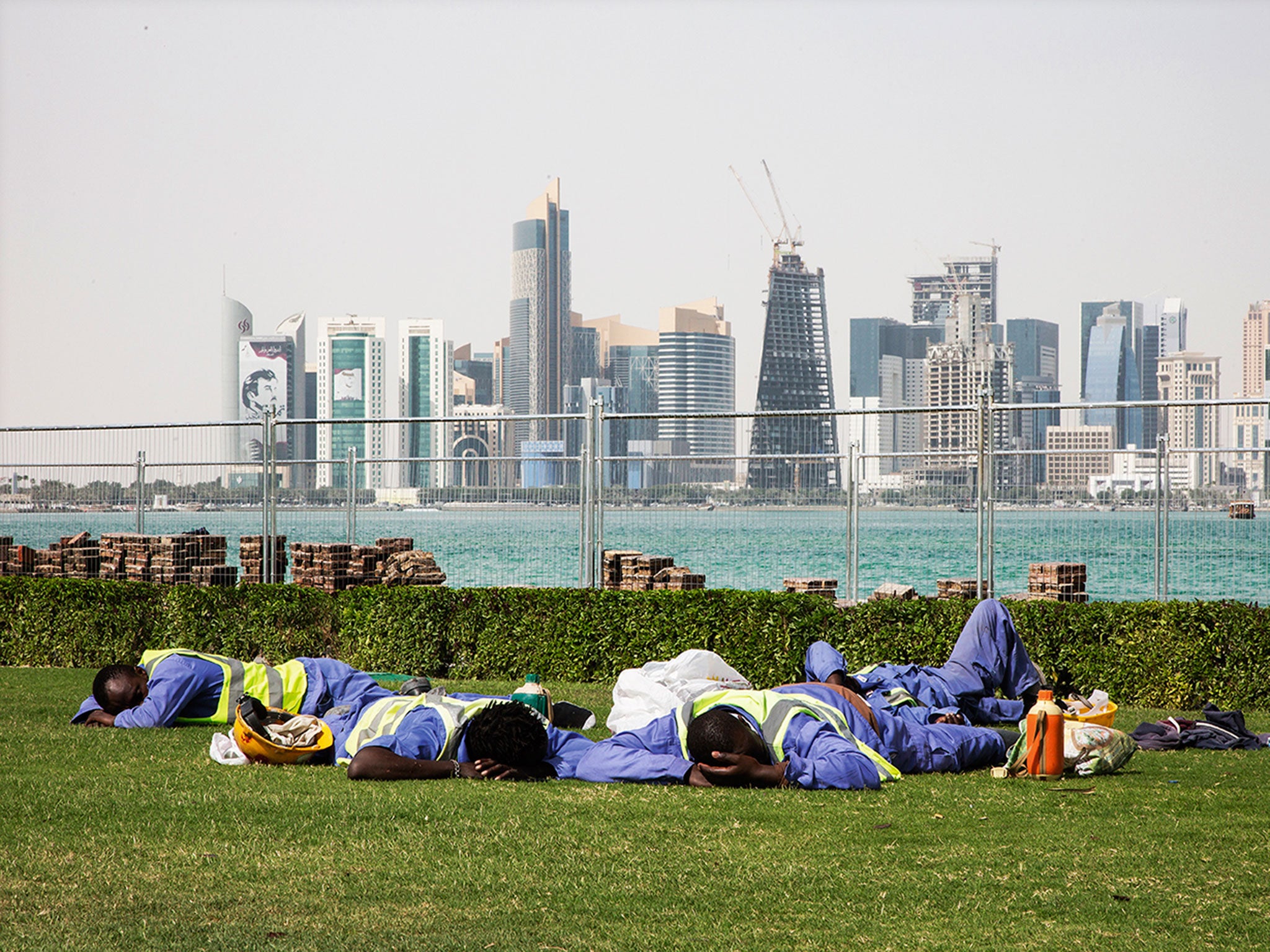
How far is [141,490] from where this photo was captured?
14969 mm

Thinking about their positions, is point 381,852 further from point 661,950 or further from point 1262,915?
point 1262,915

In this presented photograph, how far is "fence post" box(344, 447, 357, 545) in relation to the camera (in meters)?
14.4

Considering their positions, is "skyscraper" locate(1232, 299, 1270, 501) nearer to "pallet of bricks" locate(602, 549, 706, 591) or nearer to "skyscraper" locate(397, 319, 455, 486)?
"pallet of bricks" locate(602, 549, 706, 591)

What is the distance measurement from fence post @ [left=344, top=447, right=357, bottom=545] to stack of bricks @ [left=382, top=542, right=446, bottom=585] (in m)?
0.59

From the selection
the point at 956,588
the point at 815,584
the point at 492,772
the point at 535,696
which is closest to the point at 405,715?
the point at 492,772

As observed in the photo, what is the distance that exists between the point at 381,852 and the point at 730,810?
1.68 meters

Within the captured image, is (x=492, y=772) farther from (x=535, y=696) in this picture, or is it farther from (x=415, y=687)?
Answer: (x=415, y=687)

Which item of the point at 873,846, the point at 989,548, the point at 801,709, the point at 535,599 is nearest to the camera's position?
the point at 873,846

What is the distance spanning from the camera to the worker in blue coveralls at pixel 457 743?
6.36 m

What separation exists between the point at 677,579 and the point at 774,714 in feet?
23.1

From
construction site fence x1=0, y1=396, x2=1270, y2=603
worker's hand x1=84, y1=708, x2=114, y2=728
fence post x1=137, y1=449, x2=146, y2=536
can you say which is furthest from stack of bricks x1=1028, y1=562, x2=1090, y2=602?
fence post x1=137, y1=449, x2=146, y2=536

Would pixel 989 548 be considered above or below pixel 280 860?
above

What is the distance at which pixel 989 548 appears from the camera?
9508 millimetres

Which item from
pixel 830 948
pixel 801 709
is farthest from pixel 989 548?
pixel 830 948
